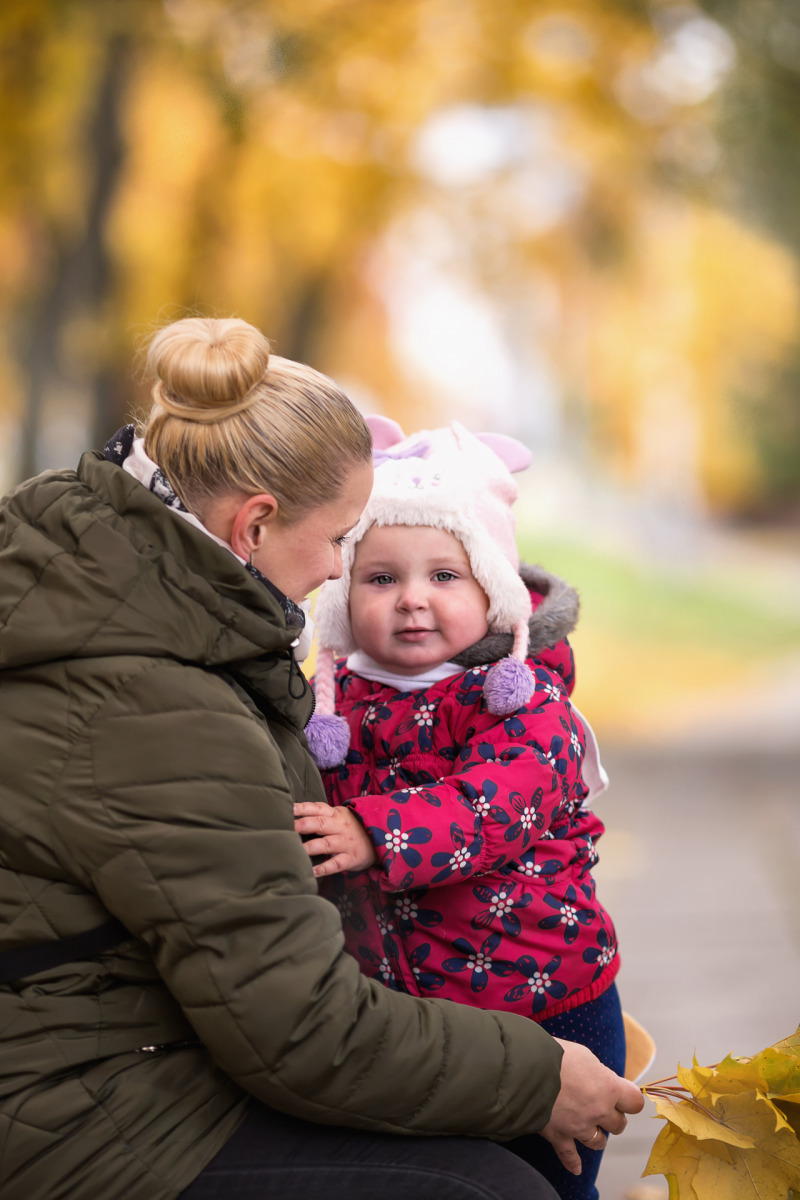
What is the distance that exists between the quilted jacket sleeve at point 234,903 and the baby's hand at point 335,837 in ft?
0.74

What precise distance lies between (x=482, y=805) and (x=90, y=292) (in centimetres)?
564

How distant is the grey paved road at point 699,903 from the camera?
11.7ft

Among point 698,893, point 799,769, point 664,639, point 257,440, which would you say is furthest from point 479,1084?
point 664,639

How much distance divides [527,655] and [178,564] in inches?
32.0

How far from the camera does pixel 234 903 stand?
1370mm

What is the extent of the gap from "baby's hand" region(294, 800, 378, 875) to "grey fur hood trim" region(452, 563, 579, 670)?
420 mm

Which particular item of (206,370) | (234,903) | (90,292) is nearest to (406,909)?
(234,903)

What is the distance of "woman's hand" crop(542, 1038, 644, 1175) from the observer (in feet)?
5.31

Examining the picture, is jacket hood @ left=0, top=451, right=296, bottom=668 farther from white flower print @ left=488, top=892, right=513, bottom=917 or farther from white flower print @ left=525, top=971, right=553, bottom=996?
white flower print @ left=525, top=971, right=553, bottom=996

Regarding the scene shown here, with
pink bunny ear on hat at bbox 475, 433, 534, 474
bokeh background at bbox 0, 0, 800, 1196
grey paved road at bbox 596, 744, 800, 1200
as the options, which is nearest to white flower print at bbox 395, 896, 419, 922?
pink bunny ear on hat at bbox 475, 433, 534, 474

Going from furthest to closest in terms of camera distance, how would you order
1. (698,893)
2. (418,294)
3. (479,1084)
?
1. (418,294)
2. (698,893)
3. (479,1084)

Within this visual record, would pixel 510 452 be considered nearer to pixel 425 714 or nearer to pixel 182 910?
pixel 425 714

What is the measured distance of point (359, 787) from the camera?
79.7 inches

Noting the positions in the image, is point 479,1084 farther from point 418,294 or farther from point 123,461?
point 418,294
